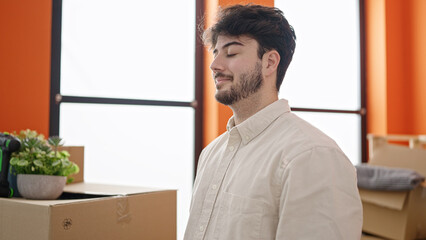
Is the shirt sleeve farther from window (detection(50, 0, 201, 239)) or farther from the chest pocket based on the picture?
window (detection(50, 0, 201, 239))

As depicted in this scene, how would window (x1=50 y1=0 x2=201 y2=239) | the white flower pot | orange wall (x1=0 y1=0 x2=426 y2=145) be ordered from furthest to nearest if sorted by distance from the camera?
1. orange wall (x1=0 y1=0 x2=426 y2=145)
2. window (x1=50 y1=0 x2=201 y2=239)
3. the white flower pot

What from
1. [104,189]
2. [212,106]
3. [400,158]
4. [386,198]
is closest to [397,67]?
[400,158]

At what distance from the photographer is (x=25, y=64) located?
2156mm

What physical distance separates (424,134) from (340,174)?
2834 millimetres

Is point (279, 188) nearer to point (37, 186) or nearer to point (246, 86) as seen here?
point (246, 86)

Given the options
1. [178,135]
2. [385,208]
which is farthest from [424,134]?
[178,135]

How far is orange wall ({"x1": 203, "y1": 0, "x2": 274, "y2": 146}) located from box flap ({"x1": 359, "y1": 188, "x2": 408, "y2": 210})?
103 cm

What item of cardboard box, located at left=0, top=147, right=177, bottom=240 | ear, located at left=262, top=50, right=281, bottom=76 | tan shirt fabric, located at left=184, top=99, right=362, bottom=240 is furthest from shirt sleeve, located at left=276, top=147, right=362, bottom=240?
cardboard box, located at left=0, top=147, right=177, bottom=240

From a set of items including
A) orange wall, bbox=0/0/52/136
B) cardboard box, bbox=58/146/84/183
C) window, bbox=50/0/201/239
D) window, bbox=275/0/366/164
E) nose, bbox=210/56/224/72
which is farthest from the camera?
window, bbox=275/0/366/164

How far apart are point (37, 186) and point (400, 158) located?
2.43 m

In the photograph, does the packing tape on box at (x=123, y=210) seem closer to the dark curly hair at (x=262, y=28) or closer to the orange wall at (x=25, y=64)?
the dark curly hair at (x=262, y=28)

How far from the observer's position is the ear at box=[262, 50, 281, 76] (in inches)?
42.6

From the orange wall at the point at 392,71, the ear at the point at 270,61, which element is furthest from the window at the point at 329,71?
the ear at the point at 270,61

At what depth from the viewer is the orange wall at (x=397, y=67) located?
3305mm
